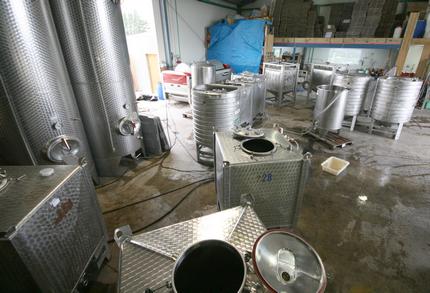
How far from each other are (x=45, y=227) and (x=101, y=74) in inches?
75.0

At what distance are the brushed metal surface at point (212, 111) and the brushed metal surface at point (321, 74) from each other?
3830 millimetres

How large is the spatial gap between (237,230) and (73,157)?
6.94ft

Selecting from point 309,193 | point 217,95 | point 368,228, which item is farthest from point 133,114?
point 368,228

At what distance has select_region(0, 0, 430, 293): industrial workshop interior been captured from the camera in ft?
2.98

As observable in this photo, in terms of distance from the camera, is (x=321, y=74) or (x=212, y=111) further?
(x=321, y=74)

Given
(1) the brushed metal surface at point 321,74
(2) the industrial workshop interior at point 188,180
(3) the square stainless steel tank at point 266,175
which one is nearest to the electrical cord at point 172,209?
(2) the industrial workshop interior at point 188,180

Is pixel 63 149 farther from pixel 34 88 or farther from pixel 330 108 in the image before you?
pixel 330 108

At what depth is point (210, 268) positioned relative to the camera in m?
0.85

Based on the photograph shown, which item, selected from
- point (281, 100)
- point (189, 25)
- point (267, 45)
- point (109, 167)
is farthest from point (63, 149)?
point (189, 25)

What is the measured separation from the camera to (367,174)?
10.2ft

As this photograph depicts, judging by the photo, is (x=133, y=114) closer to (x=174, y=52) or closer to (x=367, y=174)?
(x=367, y=174)

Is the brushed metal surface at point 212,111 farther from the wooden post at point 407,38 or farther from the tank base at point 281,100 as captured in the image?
the wooden post at point 407,38

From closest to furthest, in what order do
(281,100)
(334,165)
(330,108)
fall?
(334,165), (330,108), (281,100)

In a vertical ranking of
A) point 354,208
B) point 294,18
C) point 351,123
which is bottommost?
point 354,208
